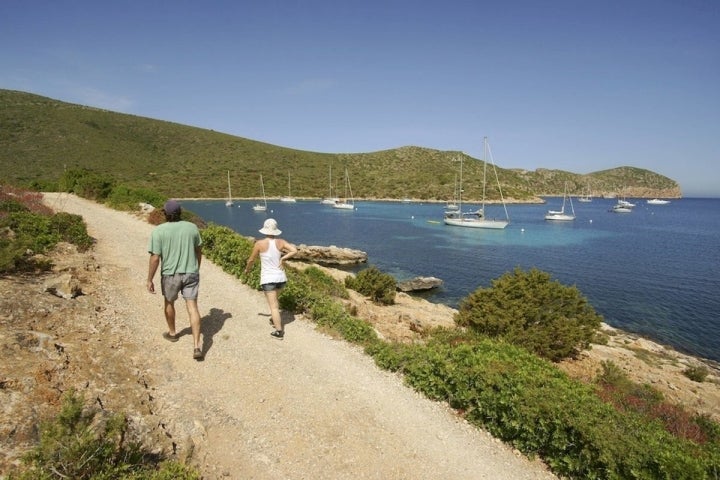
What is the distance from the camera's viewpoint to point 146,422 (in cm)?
467

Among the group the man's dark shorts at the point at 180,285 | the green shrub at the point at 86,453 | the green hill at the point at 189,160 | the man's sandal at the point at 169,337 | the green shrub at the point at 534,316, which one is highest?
the green hill at the point at 189,160

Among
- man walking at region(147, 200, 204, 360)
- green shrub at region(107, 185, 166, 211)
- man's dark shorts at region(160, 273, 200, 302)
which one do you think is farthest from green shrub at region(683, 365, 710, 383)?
green shrub at region(107, 185, 166, 211)

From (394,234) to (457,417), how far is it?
49351mm

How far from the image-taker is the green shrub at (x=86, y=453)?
3.27 m

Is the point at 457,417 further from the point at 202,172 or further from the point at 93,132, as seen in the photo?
the point at 93,132

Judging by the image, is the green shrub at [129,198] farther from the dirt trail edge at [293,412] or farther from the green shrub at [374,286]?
the dirt trail edge at [293,412]

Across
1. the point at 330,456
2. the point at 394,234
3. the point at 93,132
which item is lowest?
the point at 394,234

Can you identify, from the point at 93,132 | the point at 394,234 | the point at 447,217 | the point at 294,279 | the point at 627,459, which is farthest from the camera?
the point at 93,132

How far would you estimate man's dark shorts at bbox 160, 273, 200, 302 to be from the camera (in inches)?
261

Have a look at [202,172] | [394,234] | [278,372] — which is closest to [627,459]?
[278,372]

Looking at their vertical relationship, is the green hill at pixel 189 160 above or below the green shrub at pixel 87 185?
above

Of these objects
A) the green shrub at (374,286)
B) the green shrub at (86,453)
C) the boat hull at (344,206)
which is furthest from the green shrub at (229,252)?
the boat hull at (344,206)

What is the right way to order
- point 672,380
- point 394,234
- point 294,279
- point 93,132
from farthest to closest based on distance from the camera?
point 93,132
point 394,234
point 672,380
point 294,279

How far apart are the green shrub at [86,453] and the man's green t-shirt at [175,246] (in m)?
3.03
